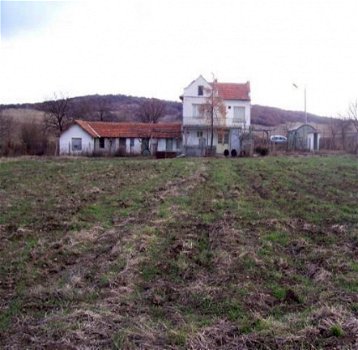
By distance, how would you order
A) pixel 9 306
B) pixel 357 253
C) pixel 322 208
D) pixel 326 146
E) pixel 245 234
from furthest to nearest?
1. pixel 326 146
2. pixel 322 208
3. pixel 245 234
4. pixel 357 253
5. pixel 9 306

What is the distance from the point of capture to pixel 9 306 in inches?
205

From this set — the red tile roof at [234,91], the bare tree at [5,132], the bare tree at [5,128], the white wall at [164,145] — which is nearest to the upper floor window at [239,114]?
the red tile roof at [234,91]

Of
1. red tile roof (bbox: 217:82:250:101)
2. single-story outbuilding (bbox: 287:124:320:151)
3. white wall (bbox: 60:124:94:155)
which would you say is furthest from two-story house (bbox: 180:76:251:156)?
white wall (bbox: 60:124:94:155)

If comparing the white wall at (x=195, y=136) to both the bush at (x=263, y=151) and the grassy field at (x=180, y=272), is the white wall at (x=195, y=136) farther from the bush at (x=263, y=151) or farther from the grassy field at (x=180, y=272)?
the grassy field at (x=180, y=272)

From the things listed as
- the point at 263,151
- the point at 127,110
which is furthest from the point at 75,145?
the point at 127,110

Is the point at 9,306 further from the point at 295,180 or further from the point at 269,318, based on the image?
the point at 295,180

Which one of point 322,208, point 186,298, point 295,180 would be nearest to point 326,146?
point 295,180

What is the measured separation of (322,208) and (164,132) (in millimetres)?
36964

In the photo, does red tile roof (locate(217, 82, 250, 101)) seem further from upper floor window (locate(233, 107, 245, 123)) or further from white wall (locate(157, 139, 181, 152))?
white wall (locate(157, 139, 181, 152))

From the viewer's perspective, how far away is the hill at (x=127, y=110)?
255ft

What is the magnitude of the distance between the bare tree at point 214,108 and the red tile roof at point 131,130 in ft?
12.6

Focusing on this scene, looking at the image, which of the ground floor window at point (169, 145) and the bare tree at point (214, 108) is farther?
the ground floor window at point (169, 145)

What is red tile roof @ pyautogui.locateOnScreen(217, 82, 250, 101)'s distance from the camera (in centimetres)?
4806

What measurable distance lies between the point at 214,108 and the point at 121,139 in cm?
1047
